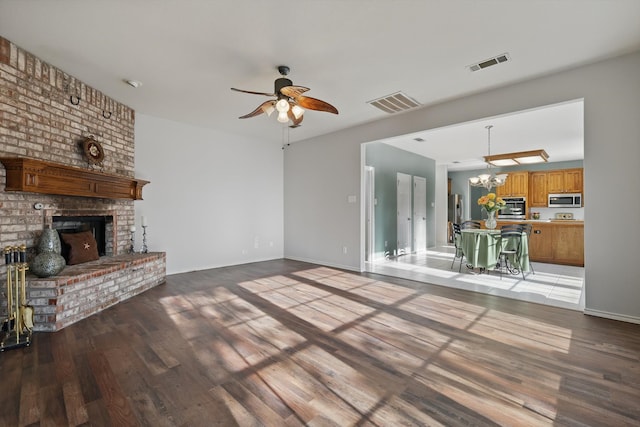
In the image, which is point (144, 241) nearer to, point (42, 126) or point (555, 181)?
point (42, 126)

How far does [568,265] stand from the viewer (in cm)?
623

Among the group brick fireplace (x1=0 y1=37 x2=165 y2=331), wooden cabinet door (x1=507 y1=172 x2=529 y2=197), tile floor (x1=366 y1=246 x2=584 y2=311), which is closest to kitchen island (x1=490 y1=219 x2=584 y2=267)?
tile floor (x1=366 y1=246 x2=584 y2=311)

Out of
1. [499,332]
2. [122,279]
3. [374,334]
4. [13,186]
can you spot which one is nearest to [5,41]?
[13,186]

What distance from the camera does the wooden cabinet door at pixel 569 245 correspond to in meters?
6.10

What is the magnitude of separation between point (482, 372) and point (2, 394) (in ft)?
10.3

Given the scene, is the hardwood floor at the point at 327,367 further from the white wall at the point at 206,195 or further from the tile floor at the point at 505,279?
the white wall at the point at 206,195

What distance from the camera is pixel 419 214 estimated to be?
8328 mm

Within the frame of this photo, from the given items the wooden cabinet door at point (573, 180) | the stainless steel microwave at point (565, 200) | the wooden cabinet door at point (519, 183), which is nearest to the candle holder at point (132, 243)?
the wooden cabinet door at point (519, 183)

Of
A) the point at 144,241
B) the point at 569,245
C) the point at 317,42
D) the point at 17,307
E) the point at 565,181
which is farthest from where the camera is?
the point at 565,181

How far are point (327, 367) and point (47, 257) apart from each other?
2.98 m

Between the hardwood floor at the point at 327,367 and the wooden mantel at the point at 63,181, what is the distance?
57.3 inches

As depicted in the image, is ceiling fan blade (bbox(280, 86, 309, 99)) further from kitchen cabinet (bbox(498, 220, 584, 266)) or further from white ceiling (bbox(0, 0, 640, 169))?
kitchen cabinet (bbox(498, 220, 584, 266))

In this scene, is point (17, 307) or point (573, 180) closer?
point (17, 307)

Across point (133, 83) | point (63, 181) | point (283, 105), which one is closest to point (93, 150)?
point (63, 181)
